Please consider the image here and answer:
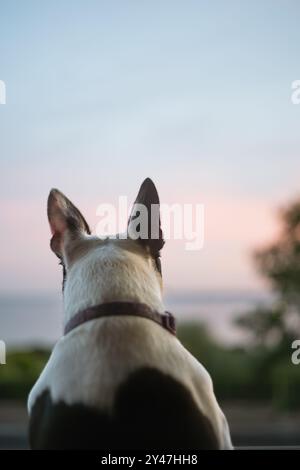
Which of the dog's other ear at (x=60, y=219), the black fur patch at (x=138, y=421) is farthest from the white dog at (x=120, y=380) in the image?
the dog's other ear at (x=60, y=219)

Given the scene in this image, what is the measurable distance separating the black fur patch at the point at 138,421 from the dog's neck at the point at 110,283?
0.13 metres

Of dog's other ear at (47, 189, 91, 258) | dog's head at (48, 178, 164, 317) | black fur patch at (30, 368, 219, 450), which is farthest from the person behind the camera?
dog's other ear at (47, 189, 91, 258)

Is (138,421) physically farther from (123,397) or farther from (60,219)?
(60,219)

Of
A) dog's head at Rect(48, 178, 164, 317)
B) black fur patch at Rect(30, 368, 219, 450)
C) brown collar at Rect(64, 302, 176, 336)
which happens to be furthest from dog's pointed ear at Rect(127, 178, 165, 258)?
black fur patch at Rect(30, 368, 219, 450)

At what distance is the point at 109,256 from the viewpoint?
98cm

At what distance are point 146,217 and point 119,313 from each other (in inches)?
7.4

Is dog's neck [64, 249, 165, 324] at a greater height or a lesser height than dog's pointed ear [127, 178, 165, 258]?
lesser

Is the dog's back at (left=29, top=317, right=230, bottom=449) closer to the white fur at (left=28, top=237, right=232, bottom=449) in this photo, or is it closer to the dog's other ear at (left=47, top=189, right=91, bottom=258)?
the white fur at (left=28, top=237, right=232, bottom=449)

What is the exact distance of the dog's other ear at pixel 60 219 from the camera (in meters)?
1.06

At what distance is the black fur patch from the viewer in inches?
32.7

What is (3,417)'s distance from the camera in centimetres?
407

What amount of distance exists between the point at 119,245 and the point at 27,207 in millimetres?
730

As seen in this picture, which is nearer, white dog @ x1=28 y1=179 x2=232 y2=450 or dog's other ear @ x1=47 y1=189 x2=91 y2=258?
white dog @ x1=28 y1=179 x2=232 y2=450
